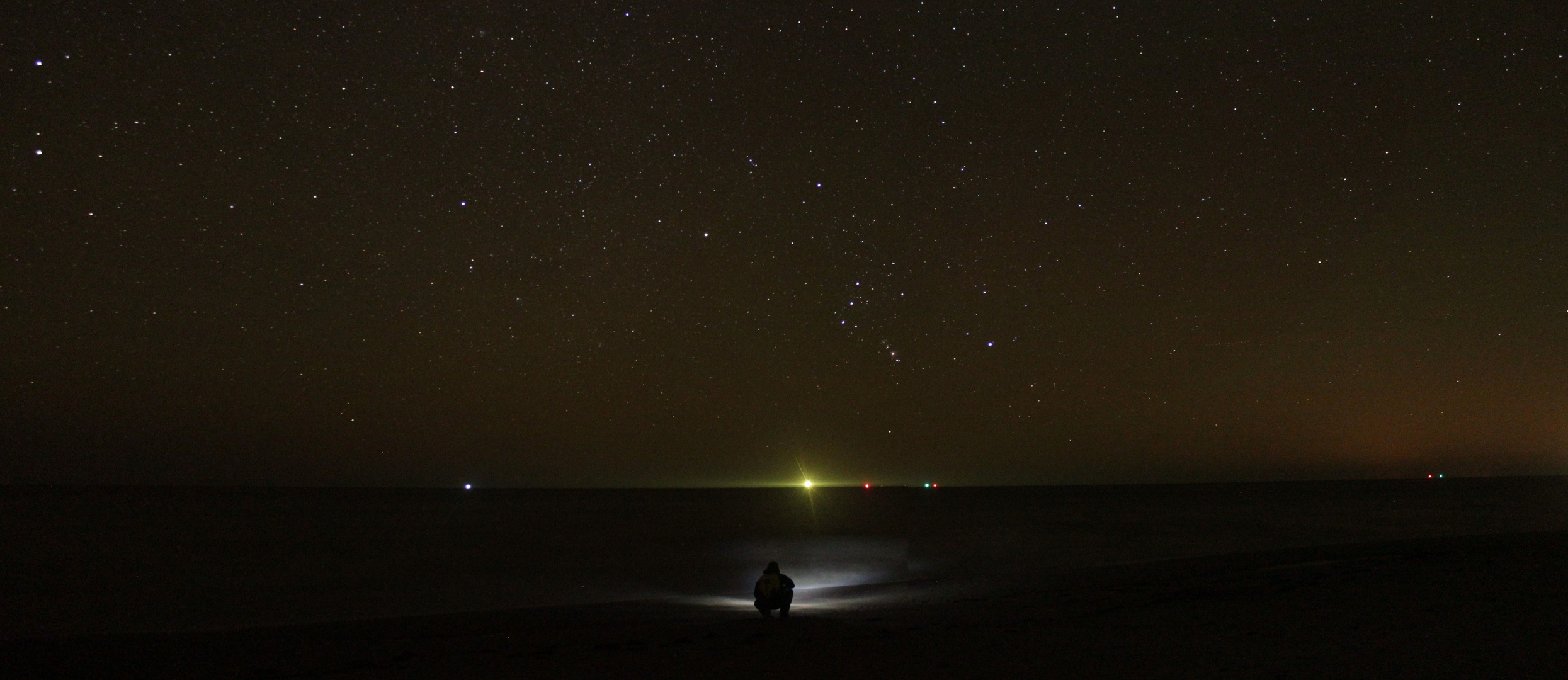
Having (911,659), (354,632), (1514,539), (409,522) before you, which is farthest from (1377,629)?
(409,522)

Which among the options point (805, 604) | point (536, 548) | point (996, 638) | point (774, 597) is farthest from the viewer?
point (536, 548)

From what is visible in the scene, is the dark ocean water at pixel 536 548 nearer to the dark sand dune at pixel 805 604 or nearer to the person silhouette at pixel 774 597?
the dark sand dune at pixel 805 604

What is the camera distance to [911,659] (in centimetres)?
757

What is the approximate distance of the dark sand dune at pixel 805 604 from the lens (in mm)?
7555

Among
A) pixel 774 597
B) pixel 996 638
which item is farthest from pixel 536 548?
pixel 996 638

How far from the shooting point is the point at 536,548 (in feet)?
97.7

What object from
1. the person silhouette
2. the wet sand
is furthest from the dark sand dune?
the person silhouette

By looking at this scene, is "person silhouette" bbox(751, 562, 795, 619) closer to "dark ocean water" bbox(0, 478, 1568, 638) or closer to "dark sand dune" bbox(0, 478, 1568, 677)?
"dark sand dune" bbox(0, 478, 1568, 677)

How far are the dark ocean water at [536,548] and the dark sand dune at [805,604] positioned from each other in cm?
19

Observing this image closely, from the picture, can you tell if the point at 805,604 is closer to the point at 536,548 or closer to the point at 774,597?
the point at 774,597

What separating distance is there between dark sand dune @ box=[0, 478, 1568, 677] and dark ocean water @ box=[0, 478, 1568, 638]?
19cm

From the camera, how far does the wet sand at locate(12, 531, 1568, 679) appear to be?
702 cm

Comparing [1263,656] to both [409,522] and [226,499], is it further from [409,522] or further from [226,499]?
[226,499]

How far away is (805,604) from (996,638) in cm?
552
